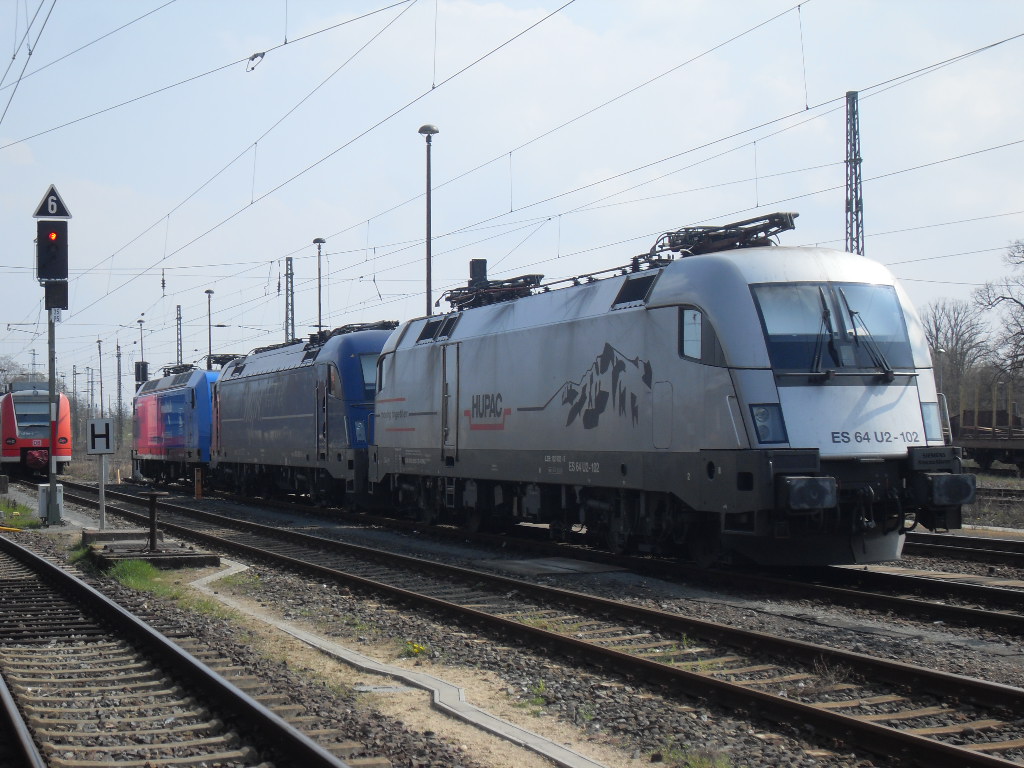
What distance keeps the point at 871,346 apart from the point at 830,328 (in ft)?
1.69

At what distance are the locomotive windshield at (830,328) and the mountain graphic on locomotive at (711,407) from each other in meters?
0.02

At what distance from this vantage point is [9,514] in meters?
24.4

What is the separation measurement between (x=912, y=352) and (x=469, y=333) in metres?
7.76

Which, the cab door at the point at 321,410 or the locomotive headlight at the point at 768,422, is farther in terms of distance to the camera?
the cab door at the point at 321,410

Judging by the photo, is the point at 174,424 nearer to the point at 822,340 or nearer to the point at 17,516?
the point at 17,516

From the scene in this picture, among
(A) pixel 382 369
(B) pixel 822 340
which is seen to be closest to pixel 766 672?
(B) pixel 822 340

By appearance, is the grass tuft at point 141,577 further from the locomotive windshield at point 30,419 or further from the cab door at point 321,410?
the locomotive windshield at point 30,419

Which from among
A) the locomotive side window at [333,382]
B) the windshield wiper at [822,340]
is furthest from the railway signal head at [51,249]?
the windshield wiper at [822,340]

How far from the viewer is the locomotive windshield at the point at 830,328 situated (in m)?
11.5

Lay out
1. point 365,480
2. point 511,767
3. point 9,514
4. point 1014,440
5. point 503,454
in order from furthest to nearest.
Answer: point 1014,440, point 9,514, point 365,480, point 503,454, point 511,767

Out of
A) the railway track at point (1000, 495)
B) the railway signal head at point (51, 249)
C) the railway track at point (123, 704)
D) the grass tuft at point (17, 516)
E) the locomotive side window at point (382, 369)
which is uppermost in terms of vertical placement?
the railway signal head at point (51, 249)

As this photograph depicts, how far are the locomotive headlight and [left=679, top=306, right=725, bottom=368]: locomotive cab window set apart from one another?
0.64 meters

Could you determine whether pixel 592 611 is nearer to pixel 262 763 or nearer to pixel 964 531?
pixel 262 763

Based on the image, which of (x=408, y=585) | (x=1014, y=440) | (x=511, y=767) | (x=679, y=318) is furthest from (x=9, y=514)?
(x=1014, y=440)
